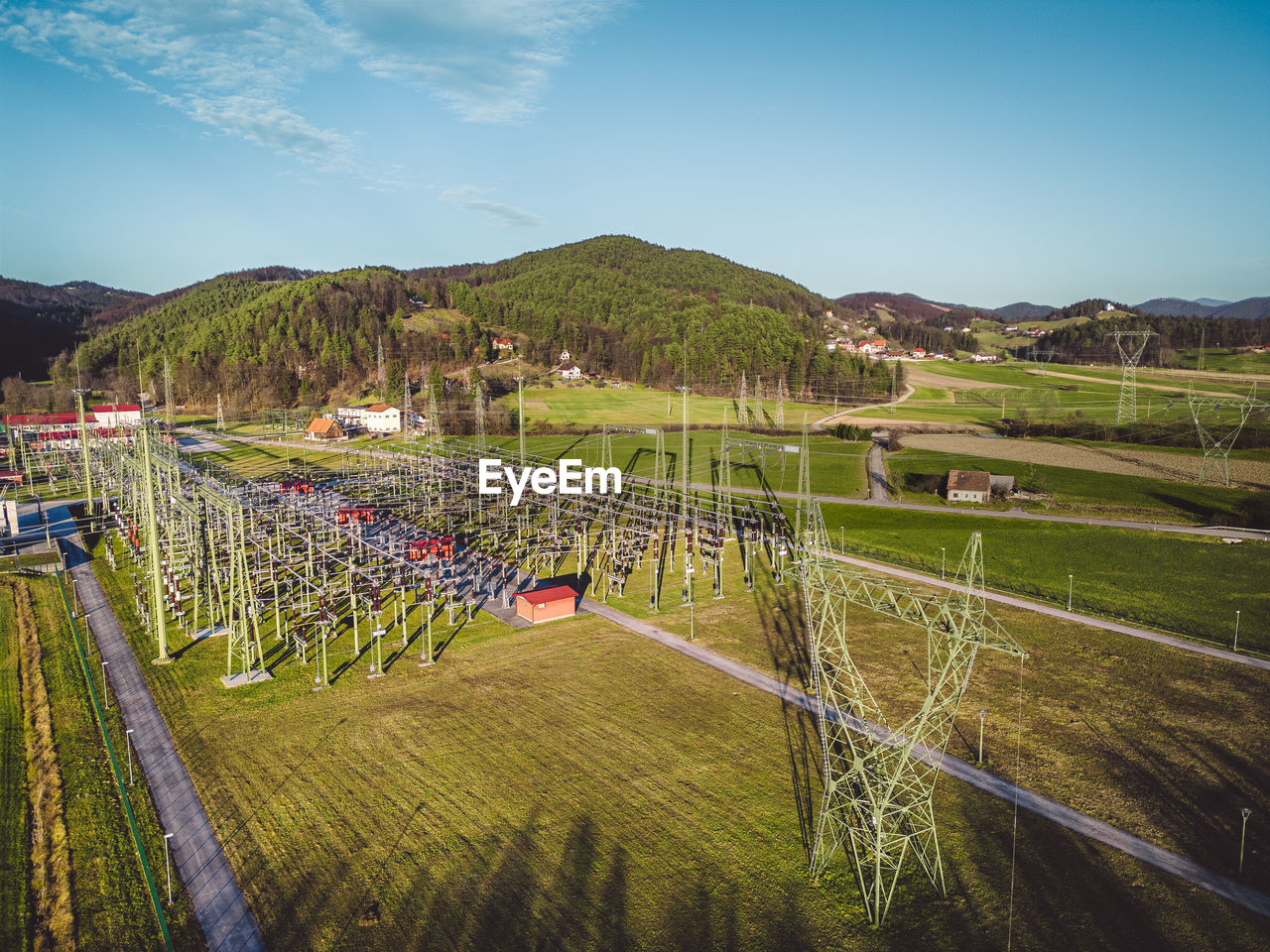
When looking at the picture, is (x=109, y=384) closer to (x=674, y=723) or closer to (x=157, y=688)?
(x=157, y=688)

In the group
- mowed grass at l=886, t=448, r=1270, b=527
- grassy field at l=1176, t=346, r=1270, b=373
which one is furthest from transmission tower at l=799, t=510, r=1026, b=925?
grassy field at l=1176, t=346, r=1270, b=373

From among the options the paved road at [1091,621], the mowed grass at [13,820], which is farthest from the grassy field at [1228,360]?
the mowed grass at [13,820]

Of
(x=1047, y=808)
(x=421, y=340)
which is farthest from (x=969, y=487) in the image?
(x=421, y=340)

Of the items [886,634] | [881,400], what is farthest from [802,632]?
[881,400]

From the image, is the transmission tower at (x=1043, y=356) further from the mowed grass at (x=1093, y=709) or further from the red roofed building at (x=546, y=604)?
the red roofed building at (x=546, y=604)

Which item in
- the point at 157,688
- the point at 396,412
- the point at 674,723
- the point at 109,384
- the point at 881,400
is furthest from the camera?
the point at 109,384

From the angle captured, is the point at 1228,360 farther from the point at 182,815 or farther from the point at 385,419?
the point at 182,815

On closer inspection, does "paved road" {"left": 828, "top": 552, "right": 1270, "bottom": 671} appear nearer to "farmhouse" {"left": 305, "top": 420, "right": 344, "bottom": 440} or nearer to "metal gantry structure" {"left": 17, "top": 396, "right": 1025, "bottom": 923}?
"metal gantry structure" {"left": 17, "top": 396, "right": 1025, "bottom": 923}
